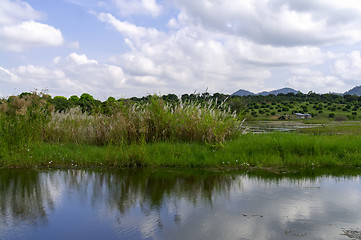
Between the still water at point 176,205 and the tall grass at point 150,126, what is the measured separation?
2.58 metres

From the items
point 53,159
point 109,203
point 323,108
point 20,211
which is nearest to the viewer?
point 20,211

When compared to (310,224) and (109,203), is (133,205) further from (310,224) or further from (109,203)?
(310,224)

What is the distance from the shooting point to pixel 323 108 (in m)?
47.4

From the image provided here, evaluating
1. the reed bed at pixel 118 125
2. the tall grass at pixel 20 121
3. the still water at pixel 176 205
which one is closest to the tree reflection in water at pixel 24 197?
the still water at pixel 176 205

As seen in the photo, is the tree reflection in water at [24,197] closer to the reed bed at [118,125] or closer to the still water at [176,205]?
the still water at [176,205]

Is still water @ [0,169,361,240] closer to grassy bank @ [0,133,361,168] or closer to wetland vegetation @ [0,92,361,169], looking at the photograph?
grassy bank @ [0,133,361,168]

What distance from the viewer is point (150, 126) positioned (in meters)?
12.6

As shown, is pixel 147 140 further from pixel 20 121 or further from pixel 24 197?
pixel 24 197

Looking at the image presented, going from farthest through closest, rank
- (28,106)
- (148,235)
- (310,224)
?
(28,106)
(310,224)
(148,235)

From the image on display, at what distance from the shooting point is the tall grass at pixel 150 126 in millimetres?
12102

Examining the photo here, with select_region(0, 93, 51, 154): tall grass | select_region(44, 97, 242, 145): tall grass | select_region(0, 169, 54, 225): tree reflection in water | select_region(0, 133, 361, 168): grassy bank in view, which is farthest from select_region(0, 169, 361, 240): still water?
select_region(44, 97, 242, 145): tall grass

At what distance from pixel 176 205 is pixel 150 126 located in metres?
6.27

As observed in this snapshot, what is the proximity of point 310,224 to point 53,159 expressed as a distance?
26.6 ft

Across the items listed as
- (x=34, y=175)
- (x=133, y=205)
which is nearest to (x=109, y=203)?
(x=133, y=205)
